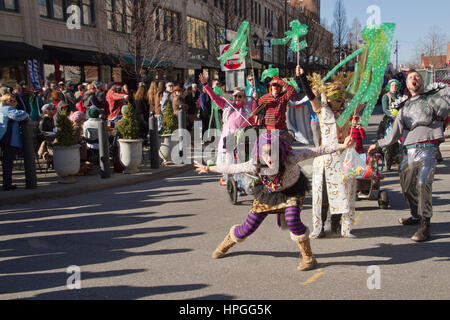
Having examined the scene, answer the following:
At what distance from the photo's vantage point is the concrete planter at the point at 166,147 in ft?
38.3

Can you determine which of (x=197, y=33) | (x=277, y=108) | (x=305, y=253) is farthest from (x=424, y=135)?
(x=197, y=33)

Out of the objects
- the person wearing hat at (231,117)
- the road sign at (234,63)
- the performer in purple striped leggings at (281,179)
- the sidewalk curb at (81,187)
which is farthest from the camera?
the road sign at (234,63)

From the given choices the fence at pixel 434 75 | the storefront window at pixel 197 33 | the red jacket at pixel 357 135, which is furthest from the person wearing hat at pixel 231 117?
the storefront window at pixel 197 33

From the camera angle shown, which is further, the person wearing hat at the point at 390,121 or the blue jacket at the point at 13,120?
the person wearing hat at the point at 390,121

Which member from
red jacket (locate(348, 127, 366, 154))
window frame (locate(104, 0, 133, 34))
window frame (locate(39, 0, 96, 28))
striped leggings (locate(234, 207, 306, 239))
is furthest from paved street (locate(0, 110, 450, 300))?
window frame (locate(39, 0, 96, 28))

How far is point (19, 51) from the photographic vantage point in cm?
1694

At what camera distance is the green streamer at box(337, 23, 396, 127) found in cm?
539

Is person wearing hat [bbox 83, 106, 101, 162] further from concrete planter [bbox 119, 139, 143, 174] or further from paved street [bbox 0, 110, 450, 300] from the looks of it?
paved street [bbox 0, 110, 450, 300]

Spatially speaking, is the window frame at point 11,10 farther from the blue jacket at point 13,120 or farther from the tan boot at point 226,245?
the tan boot at point 226,245

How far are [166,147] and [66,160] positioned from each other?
3.13m

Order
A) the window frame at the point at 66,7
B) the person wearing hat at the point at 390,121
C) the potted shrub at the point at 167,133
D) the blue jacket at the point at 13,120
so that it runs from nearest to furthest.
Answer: the blue jacket at the point at 13,120
the person wearing hat at the point at 390,121
the potted shrub at the point at 167,133
the window frame at the point at 66,7

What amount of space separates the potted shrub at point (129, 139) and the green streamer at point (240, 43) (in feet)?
9.32
